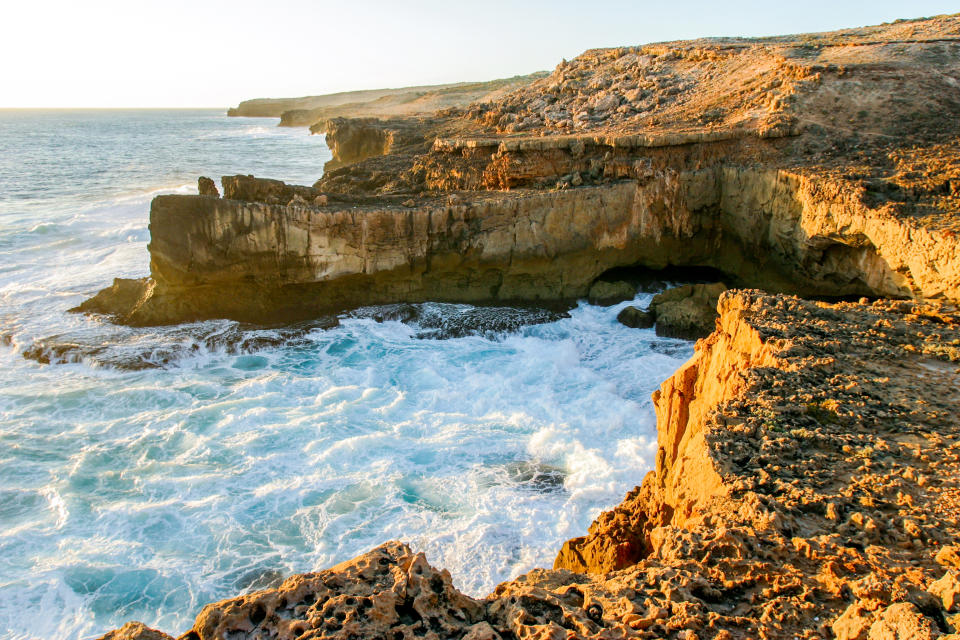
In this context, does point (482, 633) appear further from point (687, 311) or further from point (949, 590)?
point (687, 311)

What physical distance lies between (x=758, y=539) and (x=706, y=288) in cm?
1289

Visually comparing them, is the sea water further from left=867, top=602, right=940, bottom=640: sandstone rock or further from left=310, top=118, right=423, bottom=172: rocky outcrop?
left=310, top=118, right=423, bottom=172: rocky outcrop

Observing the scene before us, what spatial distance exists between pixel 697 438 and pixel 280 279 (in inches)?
490

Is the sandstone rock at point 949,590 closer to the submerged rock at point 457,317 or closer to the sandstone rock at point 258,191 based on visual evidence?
the submerged rock at point 457,317

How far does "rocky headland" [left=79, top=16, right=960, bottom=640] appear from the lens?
448 centimetres

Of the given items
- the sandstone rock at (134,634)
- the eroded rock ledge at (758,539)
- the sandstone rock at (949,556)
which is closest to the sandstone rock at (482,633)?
the eroded rock ledge at (758,539)

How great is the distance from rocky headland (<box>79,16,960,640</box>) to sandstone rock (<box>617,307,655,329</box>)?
596mm

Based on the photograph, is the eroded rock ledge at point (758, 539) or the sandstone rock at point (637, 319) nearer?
the eroded rock ledge at point (758, 539)

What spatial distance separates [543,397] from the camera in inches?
525

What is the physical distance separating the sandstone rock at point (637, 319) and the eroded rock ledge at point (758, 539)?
8.61 meters

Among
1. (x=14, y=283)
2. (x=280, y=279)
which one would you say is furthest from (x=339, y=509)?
(x=14, y=283)

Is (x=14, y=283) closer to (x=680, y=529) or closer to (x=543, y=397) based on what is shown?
(x=543, y=397)

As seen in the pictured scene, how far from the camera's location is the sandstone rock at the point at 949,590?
399 centimetres

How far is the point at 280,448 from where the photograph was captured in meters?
11.3
